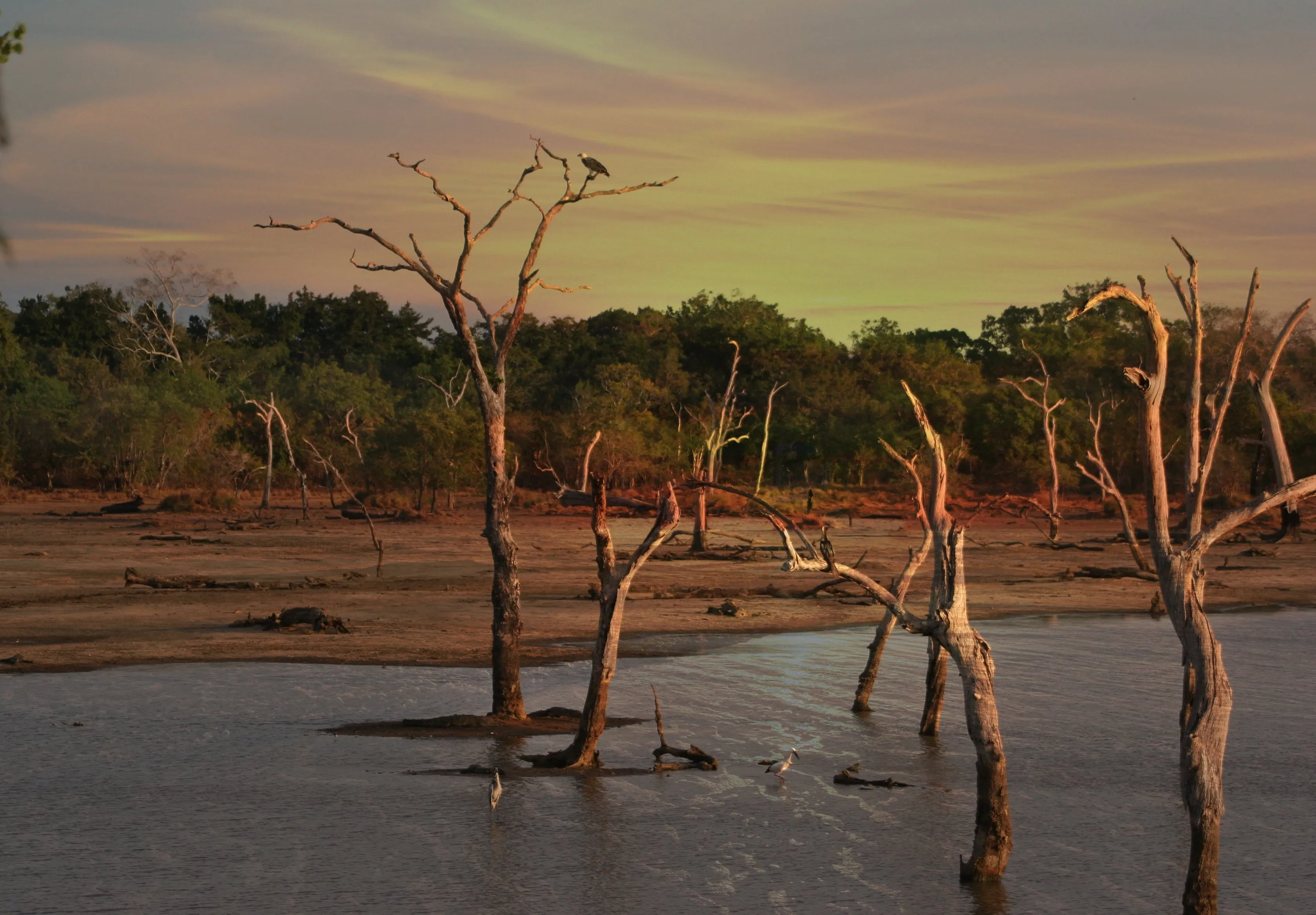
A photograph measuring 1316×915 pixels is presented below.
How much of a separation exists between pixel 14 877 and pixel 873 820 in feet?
20.3

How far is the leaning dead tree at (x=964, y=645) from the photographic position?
8.28 meters

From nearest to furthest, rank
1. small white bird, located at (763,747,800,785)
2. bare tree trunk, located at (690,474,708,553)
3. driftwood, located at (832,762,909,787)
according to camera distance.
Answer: driftwood, located at (832,762,909,787) < small white bird, located at (763,747,800,785) < bare tree trunk, located at (690,474,708,553)

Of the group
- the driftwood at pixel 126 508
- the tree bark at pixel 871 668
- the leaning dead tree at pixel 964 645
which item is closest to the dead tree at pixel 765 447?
the driftwood at pixel 126 508

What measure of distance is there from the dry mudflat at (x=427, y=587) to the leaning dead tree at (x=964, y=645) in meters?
9.93

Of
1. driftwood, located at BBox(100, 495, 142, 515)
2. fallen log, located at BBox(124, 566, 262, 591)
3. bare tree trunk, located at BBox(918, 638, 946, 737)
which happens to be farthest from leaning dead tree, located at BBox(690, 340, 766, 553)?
driftwood, located at BBox(100, 495, 142, 515)

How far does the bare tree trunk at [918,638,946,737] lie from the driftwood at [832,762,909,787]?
1842 mm

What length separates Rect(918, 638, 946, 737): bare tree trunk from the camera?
13711 millimetres

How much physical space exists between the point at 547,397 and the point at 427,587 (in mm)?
44274

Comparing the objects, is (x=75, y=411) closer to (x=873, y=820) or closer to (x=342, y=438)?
(x=342, y=438)

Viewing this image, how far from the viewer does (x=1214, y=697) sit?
23.9ft

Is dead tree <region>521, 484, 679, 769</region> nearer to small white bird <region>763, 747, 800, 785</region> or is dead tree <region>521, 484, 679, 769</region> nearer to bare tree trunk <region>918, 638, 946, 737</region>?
small white bird <region>763, 747, 800, 785</region>

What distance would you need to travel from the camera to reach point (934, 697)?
13.9 metres

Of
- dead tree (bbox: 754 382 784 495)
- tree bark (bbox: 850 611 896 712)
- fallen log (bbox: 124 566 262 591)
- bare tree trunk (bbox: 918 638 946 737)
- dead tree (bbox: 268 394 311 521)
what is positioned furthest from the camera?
dead tree (bbox: 754 382 784 495)

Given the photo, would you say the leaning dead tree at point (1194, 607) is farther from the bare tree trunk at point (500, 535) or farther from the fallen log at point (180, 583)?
the fallen log at point (180, 583)
